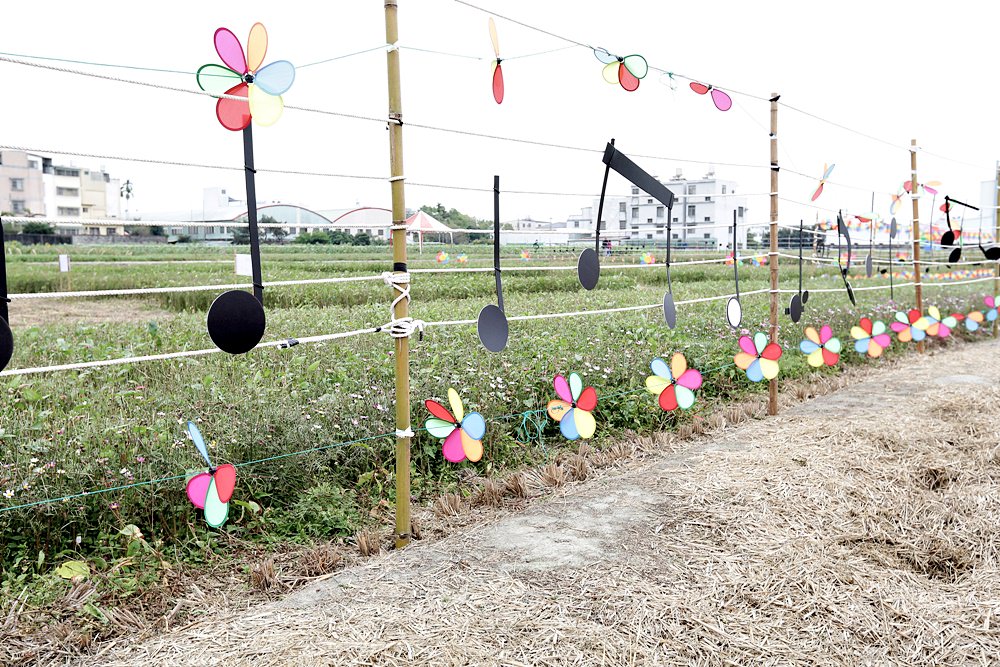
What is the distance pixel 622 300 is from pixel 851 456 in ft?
16.1

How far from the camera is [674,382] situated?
3.64m

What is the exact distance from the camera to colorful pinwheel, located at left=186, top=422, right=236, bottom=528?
209 centimetres

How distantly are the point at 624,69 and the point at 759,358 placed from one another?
1891 mm

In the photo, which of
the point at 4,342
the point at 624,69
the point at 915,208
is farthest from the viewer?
Answer: the point at 915,208

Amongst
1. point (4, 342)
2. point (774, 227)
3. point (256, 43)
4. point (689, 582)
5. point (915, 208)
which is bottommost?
point (689, 582)

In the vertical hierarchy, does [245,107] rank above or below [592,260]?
above

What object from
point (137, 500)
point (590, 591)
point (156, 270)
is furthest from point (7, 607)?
point (156, 270)

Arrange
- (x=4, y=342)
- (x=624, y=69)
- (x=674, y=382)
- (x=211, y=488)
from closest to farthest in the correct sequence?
1. (x=4, y=342)
2. (x=211, y=488)
3. (x=624, y=69)
4. (x=674, y=382)

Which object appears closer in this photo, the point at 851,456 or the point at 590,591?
the point at 590,591

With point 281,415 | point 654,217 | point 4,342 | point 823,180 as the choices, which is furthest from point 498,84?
point 823,180

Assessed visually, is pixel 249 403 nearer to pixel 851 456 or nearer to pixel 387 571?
pixel 387 571

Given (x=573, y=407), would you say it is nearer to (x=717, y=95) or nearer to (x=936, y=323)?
(x=717, y=95)

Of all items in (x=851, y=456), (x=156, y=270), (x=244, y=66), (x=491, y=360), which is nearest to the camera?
(x=244, y=66)

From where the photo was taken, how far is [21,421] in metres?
3.04
